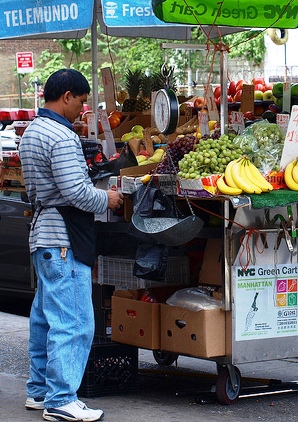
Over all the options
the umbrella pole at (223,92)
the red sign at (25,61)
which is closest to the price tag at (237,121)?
the umbrella pole at (223,92)

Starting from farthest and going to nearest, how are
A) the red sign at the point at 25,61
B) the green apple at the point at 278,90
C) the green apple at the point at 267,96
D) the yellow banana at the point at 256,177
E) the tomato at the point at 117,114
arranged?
the red sign at the point at 25,61
the green apple at the point at 267,96
the tomato at the point at 117,114
the green apple at the point at 278,90
the yellow banana at the point at 256,177

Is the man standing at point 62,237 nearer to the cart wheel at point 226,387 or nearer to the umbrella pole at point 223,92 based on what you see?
the cart wheel at point 226,387

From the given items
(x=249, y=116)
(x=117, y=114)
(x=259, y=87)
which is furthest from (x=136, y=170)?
(x=259, y=87)

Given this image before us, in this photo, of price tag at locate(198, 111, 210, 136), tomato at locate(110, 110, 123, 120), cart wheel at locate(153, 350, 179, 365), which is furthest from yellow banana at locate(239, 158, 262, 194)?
tomato at locate(110, 110, 123, 120)

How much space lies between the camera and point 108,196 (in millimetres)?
5008

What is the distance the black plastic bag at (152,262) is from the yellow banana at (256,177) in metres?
0.66

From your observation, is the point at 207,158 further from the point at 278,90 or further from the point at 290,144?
the point at 278,90

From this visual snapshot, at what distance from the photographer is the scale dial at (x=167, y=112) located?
5617 millimetres

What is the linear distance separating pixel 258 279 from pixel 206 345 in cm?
50

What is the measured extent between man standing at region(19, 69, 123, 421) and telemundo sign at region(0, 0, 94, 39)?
1242mm

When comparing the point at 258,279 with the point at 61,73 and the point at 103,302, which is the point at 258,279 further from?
the point at 61,73

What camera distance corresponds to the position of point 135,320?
570cm

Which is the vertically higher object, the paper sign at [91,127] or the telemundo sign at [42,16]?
the telemundo sign at [42,16]

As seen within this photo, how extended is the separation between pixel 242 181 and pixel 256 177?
193 millimetres
